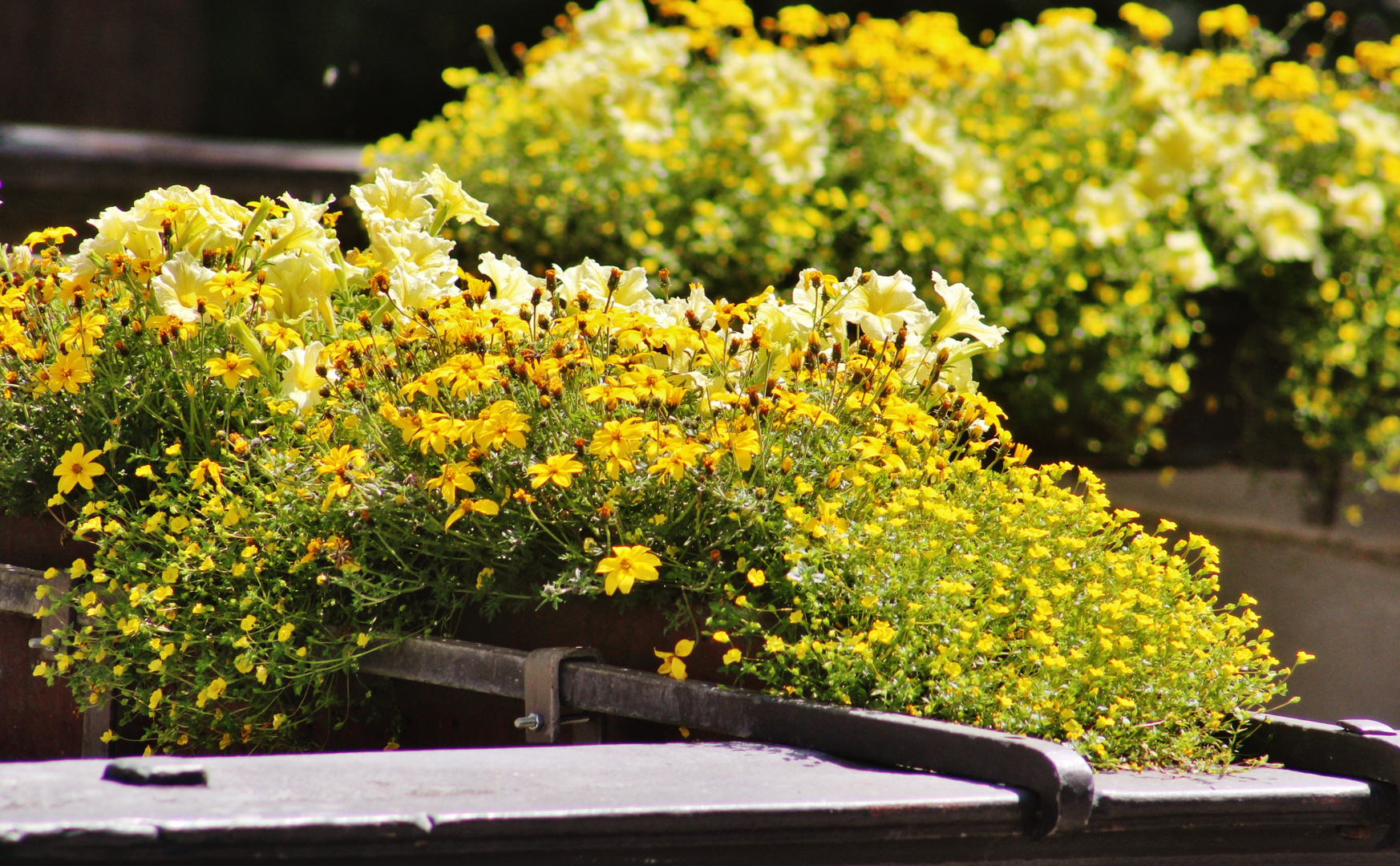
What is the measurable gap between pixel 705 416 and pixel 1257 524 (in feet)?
10.9

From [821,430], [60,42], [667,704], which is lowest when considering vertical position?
[667,704]

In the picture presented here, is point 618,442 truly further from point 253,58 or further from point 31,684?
point 253,58

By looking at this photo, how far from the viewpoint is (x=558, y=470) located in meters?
1.65

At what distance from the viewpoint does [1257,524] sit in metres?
4.56

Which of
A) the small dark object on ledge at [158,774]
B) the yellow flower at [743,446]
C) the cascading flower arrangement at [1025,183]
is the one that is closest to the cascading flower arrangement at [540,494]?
the yellow flower at [743,446]

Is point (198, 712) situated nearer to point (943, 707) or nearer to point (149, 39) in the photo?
point (943, 707)

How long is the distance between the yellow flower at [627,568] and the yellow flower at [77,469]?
30.7 inches

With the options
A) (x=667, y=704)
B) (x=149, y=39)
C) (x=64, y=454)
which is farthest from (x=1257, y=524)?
(x=149, y=39)

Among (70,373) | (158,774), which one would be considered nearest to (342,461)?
(70,373)

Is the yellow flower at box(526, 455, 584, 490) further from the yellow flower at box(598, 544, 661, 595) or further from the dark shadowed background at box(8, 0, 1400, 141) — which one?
the dark shadowed background at box(8, 0, 1400, 141)

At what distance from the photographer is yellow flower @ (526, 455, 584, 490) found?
1.63m

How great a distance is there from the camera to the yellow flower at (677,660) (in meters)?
1.64

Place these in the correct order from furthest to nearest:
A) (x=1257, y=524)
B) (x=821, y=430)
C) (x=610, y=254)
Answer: (x=1257, y=524) < (x=610, y=254) < (x=821, y=430)

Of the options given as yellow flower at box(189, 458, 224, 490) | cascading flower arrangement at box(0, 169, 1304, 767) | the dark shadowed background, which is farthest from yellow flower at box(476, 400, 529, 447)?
the dark shadowed background
